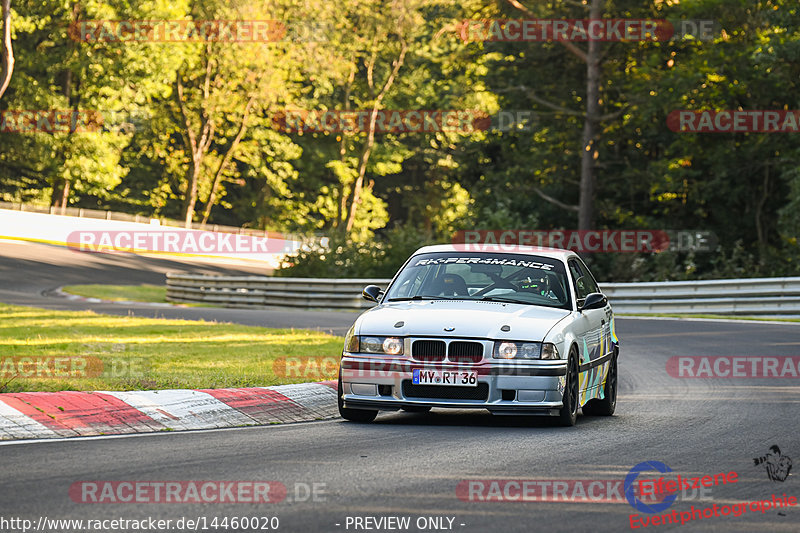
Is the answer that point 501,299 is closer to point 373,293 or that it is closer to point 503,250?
point 503,250

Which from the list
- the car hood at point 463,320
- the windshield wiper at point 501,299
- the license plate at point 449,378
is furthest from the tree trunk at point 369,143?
the license plate at point 449,378

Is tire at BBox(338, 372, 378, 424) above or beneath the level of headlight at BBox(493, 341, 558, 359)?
beneath

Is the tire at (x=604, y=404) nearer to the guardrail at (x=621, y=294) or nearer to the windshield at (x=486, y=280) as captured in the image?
the windshield at (x=486, y=280)

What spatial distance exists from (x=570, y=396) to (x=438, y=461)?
2.35 m

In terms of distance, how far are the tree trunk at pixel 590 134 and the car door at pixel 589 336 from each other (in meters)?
23.0

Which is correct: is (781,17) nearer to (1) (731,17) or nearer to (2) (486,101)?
(1) (731,17)

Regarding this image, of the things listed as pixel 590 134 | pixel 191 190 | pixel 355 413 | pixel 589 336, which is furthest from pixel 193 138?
pixel 355 413

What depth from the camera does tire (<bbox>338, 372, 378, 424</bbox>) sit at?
9.91 metres

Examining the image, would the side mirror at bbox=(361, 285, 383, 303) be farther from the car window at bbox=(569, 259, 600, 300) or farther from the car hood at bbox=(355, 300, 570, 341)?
the car window at bbox=(569, 259, 600, 300)

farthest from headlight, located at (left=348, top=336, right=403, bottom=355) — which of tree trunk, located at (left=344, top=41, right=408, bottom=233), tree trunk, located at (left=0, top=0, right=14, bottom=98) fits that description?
tree trunk, located at (left=344, top=41, right=408, bottom=233)

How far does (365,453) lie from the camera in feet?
26.4

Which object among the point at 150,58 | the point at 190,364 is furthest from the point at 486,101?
the point at 190,364

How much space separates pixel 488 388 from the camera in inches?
370

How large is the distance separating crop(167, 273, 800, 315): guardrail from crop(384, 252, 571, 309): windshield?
1560cm
